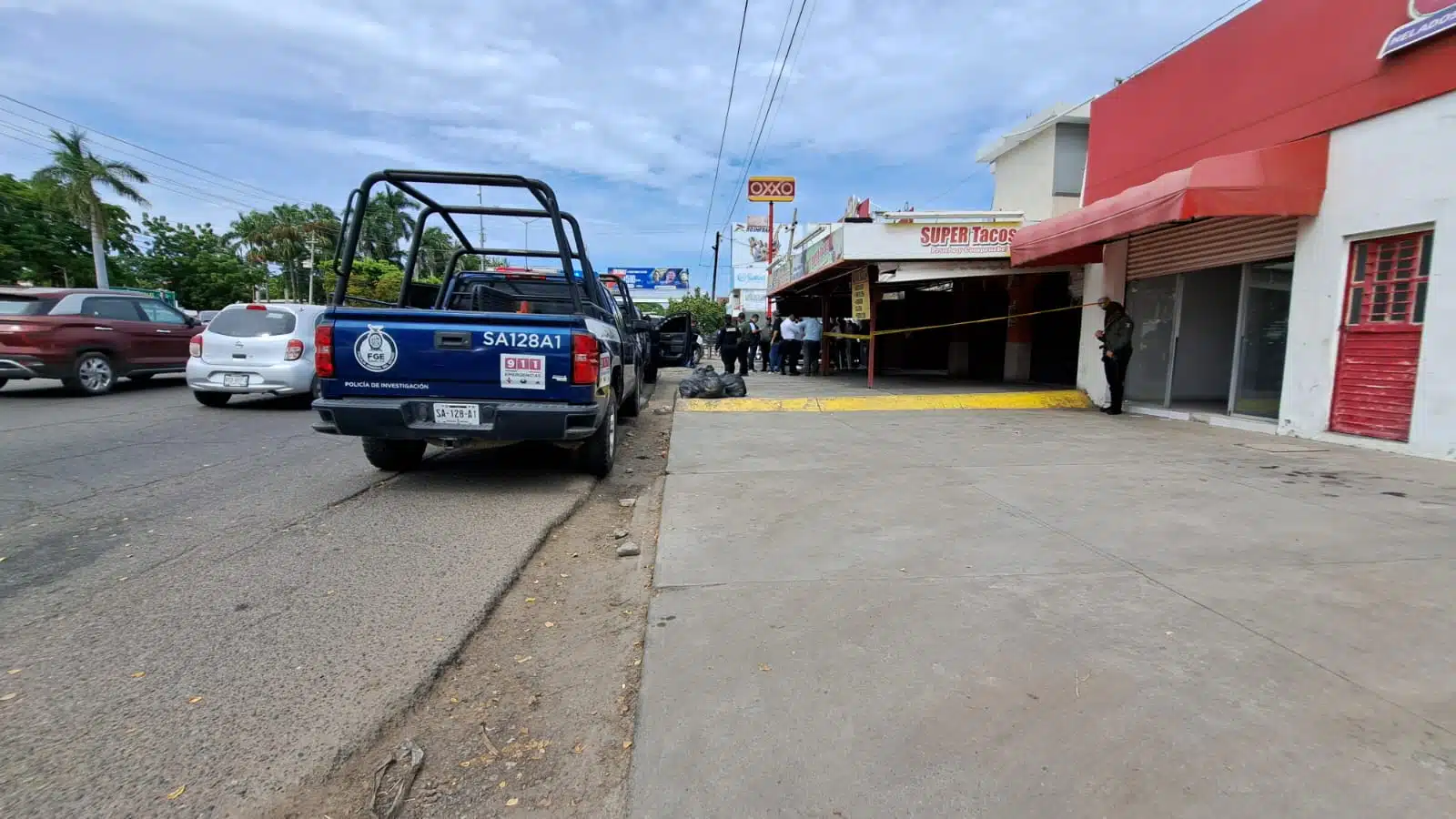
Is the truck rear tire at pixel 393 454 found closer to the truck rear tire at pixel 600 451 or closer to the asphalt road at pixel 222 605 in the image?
the asphalt road at pixel 222 605

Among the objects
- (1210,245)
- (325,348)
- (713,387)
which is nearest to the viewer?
(325,348)

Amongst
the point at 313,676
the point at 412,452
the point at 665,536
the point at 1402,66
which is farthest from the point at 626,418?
the point at 1402,66

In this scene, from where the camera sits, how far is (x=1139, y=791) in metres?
1.96

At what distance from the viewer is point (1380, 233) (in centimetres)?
661

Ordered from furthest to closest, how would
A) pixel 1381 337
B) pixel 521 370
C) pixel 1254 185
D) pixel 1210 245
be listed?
pixel 1210 245 → pixel 1254 185 → pixel 1381 337 → pixel 521 370

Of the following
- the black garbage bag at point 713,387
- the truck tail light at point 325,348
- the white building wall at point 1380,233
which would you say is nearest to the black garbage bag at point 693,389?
the black garbage bag at point 713,387

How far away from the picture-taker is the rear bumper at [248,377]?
938 centimetres

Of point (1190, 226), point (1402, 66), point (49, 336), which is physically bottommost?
point (49, 336)

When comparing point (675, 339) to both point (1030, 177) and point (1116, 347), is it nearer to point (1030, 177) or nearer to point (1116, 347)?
point (1030, 177)

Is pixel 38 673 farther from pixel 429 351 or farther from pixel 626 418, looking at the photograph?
pixel 626 418

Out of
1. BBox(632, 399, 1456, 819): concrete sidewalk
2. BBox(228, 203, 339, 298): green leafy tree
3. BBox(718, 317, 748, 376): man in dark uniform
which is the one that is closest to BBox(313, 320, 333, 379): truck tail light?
BBox(632, 399, 1456, 819): concrete sidewalk

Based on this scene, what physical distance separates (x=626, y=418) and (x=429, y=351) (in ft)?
15.4

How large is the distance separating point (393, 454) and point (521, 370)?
165 cm

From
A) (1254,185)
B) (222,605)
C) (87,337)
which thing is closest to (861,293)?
(1254,185)
